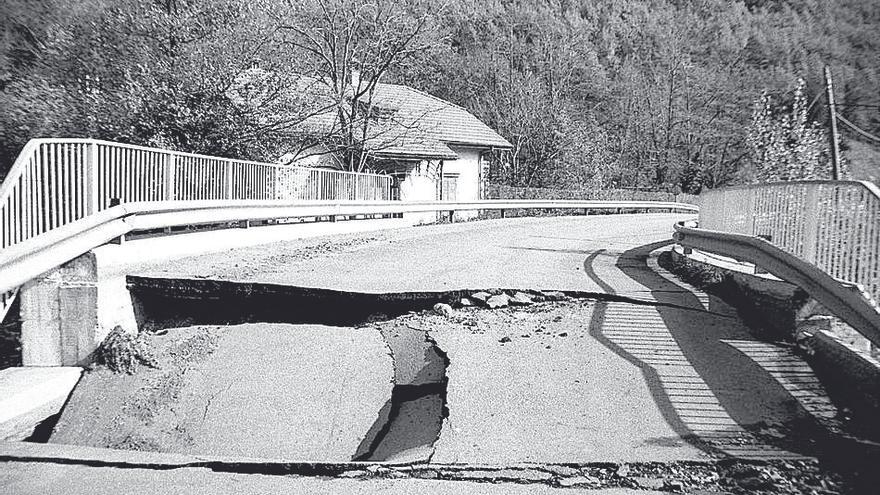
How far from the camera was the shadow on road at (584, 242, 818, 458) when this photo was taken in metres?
4.55

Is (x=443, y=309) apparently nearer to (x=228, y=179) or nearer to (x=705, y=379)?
(x=705, y=379)

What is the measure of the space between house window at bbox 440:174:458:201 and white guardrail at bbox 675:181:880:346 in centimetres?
3142

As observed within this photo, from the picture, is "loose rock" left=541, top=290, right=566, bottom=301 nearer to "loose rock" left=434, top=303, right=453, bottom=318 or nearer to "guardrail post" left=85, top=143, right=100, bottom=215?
"loose rock" left=434, top=303, right=453, bottom=318

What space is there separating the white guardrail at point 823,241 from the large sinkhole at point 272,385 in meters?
2.85

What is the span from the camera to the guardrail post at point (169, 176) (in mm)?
10016

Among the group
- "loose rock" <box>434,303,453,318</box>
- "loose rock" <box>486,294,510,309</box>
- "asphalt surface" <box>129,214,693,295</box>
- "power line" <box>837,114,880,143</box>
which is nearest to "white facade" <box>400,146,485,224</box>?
"asphalt surface" <box>129,214,693,295</box>

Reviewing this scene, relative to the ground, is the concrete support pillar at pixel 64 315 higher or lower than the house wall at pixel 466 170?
lower

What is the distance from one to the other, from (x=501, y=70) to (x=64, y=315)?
51.6 m

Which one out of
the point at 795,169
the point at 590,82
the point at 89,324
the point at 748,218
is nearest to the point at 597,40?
the point at 590,82

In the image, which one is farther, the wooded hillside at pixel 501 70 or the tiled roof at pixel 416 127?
the tiled roof at pixel 416 127

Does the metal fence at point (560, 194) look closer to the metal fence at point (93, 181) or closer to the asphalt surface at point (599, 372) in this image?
the metal fence at point (93, 181)

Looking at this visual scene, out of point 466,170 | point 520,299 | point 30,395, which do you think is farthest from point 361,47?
point 30,395

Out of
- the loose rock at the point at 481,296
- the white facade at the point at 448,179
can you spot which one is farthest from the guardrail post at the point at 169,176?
the white facade at the point at 448,179

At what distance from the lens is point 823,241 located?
20.9 feet
